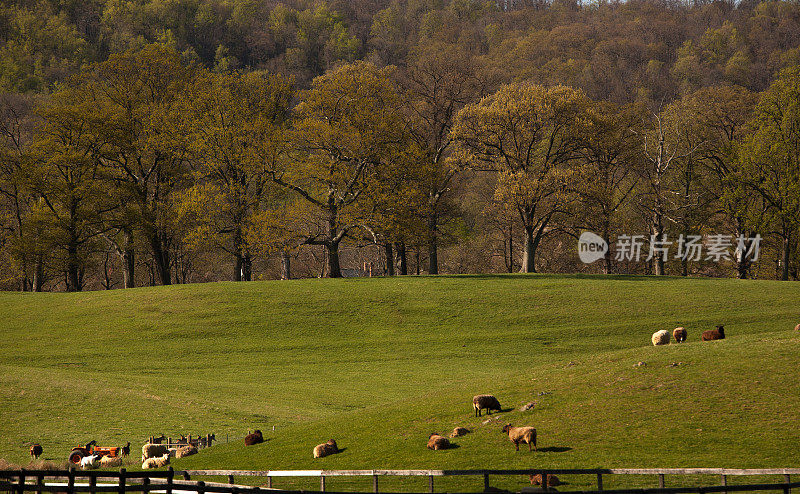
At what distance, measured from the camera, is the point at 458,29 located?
190125 millimetres

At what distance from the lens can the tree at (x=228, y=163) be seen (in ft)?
232

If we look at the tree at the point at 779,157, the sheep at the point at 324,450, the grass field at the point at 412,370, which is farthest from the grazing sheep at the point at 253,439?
the tree at the point at 779,157

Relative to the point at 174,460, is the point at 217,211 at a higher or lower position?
higher

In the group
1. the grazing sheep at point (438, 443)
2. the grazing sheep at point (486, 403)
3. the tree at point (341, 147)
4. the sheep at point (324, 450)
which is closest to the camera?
the grazing sheep at point (438, 443)

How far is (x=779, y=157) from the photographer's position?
76875 millimetres

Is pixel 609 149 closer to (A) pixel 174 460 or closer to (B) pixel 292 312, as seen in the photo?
(B) pixel 292 312

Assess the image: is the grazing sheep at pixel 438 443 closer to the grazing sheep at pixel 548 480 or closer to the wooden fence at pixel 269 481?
Result: the wooden fence at pixel 269 481

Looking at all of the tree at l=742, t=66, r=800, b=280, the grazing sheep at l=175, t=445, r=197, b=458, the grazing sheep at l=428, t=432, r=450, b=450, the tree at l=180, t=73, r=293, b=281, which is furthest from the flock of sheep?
the tree at l=742, t=66, r=800, b=280

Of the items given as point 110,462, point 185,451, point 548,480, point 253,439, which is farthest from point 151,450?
point 548,480

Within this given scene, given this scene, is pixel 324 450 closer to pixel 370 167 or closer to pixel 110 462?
pixel 110 462

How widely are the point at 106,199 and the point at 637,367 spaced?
61.0m

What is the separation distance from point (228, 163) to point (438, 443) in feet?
182

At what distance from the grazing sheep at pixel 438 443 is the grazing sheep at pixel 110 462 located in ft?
36.8

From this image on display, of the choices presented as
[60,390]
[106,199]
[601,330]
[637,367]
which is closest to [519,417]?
[637,367]
